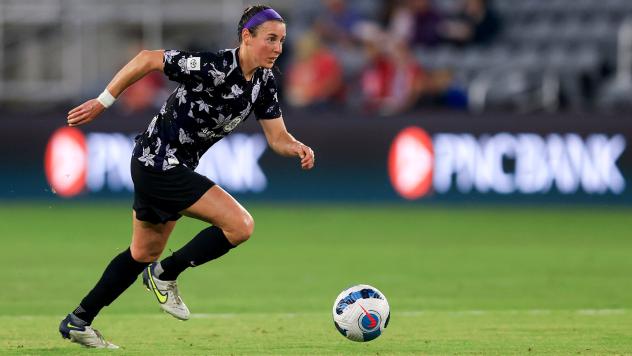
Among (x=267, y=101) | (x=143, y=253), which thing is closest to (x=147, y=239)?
(x=143, y=253)

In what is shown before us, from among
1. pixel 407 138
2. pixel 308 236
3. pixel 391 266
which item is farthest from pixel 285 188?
pixel 391 266

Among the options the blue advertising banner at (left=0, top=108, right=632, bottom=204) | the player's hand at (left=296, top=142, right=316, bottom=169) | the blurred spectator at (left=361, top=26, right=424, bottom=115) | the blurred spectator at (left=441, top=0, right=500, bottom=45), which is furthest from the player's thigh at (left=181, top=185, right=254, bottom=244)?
the blurred spectator at (left=441, top=0, right=500, bottom=45)

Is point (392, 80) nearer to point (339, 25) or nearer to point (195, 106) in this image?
point (339, 25)

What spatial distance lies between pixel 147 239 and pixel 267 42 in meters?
1.43

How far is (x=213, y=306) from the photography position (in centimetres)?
1039

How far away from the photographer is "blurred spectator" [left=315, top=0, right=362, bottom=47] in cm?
2080

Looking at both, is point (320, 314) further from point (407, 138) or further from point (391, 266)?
point (407, 138)

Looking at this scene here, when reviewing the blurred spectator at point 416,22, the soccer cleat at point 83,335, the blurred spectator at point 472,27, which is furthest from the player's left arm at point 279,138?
the blurred spectator at point 472,27

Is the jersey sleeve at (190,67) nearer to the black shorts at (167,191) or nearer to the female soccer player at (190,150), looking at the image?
the female soccer player at (190,150)

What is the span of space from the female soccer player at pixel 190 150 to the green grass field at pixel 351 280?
504 millimetres

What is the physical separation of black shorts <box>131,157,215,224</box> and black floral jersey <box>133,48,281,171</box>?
58mm

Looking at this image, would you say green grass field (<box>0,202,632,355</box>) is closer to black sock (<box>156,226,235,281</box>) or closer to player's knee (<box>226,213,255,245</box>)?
black sock (<box>156,226,235,281</box>)

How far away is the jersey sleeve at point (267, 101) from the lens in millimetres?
8367

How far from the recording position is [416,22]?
20.5m
